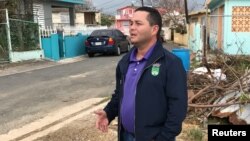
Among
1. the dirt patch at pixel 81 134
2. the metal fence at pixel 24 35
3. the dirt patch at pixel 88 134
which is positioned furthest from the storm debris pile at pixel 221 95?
the metal fence at pixel 24 35

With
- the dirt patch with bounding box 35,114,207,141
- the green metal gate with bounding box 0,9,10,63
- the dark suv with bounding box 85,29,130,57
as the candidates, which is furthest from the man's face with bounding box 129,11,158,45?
the dark suv with bounding box 85,29,130,57

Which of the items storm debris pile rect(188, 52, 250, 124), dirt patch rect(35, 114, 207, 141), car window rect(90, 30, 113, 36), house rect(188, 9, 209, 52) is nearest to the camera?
dirt patch rect(35, 114, 207, 141)

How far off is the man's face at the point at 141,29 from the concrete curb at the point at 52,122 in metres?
3.40

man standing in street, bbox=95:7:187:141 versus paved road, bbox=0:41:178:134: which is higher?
man standing in street, bbox=95:7:187:141

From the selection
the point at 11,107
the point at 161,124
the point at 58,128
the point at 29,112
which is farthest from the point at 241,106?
the point at 11,107

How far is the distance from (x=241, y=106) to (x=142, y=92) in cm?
353

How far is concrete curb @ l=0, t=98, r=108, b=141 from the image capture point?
237 inches

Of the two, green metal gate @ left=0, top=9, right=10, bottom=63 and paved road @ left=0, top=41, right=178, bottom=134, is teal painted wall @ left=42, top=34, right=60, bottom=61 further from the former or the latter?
paved road @ left=0, top=41, right=178, bottom=134

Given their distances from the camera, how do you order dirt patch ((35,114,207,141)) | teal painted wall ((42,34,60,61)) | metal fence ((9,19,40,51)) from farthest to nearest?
teal painted wall ((42,34,60,61))
metal fence ((9,19,40,51))
dirt patch ((35,114,207,141))

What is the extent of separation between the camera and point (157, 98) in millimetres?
2902

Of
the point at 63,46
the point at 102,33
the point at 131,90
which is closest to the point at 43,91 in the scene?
the point at 131,90

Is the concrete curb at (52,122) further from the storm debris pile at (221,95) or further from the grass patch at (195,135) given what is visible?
the grass patch at (195,135)

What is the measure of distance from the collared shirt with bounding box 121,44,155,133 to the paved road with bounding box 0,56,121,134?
3842 millimetres

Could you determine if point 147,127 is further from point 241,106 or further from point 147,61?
point 241,106
